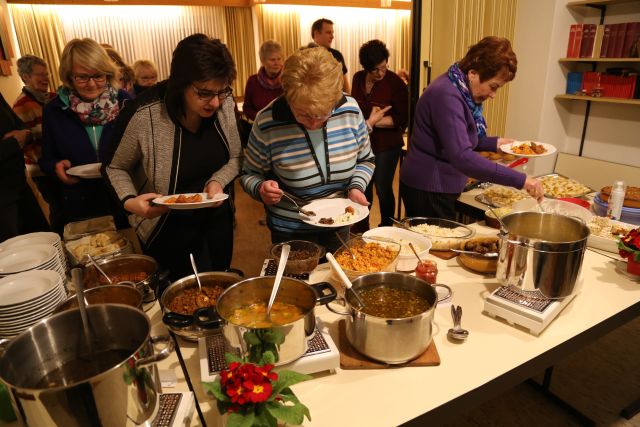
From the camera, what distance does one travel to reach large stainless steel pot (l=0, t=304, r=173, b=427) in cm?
72

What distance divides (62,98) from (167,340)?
1.73 metres

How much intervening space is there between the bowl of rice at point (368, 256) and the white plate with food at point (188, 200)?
1.63 ft

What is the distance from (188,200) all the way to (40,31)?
626 cm

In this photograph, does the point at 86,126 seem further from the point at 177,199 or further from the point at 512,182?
the point at 512,182

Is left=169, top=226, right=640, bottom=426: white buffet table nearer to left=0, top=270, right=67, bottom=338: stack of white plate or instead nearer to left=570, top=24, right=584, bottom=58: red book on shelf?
left=0, top=270, right=67, bottom=338: stack of white plate

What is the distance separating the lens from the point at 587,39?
3711 millimetres

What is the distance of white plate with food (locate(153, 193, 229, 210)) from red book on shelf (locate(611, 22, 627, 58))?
3588mm

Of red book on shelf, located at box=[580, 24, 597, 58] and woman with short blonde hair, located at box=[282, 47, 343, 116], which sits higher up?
red book on shelf, located at box=[580, 24, 597, 58]

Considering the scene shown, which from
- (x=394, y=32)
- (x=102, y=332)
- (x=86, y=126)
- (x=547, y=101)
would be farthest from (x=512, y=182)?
(x=394, y=32)

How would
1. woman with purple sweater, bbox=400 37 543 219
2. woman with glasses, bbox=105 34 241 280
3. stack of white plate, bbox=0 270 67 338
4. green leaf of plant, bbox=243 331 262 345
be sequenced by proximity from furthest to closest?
woman with purple sweater, bbox=400 37 543 219 → woman with glasses, bbox=105 34 241 280 → stack of white plate, bbox=0 270 67 338 → green leaf of plant, bbox=243 331 262 345

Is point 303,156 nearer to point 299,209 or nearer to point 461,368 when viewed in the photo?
point 299,209

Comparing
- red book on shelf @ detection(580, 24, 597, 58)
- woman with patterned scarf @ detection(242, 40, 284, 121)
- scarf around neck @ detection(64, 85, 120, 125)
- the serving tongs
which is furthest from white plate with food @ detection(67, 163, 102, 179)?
red book on shelf @ detection(580, 24, 597, 58)

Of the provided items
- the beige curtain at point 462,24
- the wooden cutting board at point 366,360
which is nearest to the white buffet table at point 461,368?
the wooden cutting board at point 366,360

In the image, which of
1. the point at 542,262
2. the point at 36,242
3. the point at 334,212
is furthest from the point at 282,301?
the point at 36,242
